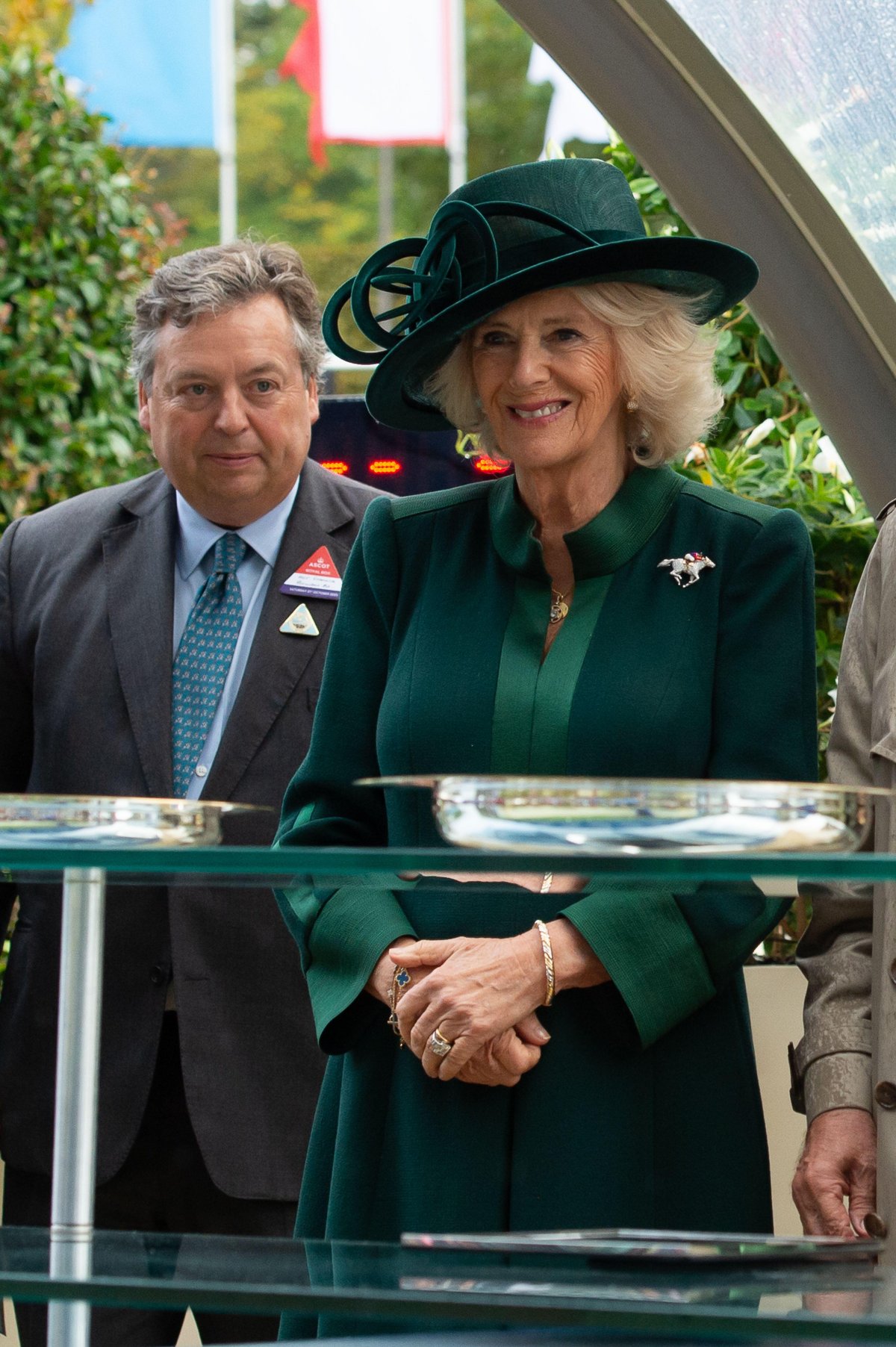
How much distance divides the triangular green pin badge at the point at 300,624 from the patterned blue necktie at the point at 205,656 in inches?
4.3

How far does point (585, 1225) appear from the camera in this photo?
2.30m

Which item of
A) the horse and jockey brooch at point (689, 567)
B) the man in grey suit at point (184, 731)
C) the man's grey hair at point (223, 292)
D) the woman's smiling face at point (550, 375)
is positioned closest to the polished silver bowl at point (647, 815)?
the horse and jockey brooch at point (689, 567)

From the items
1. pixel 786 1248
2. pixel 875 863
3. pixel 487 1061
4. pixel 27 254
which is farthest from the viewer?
pixel 27 254

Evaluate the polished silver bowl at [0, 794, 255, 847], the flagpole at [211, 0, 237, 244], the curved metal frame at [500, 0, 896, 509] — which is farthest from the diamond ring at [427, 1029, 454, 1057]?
the flagpole at [211, 0, 237, 244]

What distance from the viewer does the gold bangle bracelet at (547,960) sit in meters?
2.19

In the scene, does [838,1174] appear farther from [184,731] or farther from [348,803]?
[184,731]

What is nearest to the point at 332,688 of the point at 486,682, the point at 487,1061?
the point at 486,682

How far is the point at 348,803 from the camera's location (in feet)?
8.29

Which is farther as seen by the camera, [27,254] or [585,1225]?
[27,254]

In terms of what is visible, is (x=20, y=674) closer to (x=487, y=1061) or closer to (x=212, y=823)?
(x=487, y=1061)

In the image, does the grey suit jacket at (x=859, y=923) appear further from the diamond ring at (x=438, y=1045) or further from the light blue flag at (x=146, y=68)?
the light blue flag at (x=146, y=68)

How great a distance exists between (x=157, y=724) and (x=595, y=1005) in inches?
56.6

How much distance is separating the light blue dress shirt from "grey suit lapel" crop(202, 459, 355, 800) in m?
0.03

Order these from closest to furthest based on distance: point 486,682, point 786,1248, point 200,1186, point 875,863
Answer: point 875,863 < point 786,1248 < point 486,682 < point 200,1186
